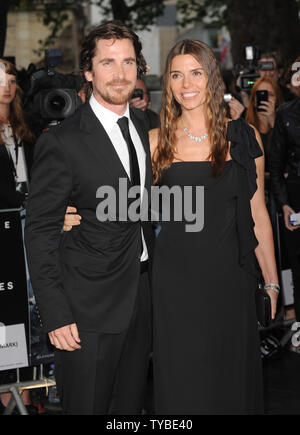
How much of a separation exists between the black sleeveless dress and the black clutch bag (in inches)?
1.9

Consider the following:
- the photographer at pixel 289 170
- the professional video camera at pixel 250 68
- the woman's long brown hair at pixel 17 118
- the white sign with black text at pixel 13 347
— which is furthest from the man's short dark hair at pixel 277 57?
the white sign with black text at pixel 13 347

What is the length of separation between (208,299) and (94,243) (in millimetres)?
599

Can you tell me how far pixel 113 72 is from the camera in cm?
298

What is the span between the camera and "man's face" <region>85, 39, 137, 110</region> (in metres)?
2.97

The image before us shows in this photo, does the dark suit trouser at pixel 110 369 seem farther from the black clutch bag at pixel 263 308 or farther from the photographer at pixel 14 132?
the photographer at pixel 14 132

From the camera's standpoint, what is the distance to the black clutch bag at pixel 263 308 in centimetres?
328

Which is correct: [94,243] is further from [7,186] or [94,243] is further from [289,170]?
[289,170]

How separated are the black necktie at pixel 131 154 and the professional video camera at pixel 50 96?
2011 millimetres

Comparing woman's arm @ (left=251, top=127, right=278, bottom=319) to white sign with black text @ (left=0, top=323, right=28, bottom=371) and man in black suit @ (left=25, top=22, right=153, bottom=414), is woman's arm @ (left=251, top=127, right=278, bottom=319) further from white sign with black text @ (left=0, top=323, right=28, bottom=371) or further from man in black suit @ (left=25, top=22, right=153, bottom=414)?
white sign with black text @ (left=0, top=323, right=28, bottom=371)

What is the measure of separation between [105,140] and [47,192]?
33cm

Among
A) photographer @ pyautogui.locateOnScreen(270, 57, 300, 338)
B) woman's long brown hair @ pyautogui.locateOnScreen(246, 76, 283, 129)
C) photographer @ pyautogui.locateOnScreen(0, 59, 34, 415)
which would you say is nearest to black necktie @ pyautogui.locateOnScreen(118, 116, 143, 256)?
photographer @ pyautogui.locateOnScreen(0, 59, 34, 415)

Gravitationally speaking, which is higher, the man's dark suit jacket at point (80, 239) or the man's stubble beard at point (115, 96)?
the man's stubble beard at point (115, 96)

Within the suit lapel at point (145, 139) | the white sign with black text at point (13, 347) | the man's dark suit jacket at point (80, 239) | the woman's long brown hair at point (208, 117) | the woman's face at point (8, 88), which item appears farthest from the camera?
the woman's face at point (8, 88)

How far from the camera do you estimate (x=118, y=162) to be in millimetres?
2979
